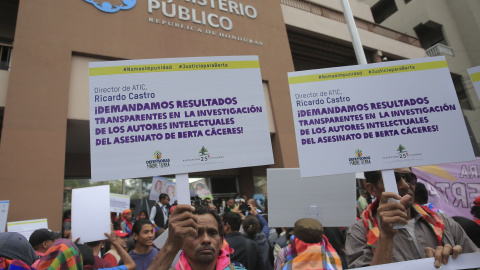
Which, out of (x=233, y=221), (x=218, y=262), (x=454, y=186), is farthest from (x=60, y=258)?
(x=454, y=186)

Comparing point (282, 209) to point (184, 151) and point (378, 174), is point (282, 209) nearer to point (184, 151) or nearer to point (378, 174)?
point (378, 174)

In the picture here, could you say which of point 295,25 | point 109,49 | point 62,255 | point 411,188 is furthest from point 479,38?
point 62,255

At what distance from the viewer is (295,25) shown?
1488 cm

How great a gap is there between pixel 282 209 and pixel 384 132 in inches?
51.9

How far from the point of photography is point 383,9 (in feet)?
82.6

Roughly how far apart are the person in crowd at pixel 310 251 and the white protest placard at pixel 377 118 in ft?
2.57

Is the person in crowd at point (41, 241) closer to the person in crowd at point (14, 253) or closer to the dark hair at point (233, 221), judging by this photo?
the person in crowd at point (14, 253)

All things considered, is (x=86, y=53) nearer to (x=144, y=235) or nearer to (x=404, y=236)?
(x=144, y=235)

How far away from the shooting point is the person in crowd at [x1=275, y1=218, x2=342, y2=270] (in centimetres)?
256

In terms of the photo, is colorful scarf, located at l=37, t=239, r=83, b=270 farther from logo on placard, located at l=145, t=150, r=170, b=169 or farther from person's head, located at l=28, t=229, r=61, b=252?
person's head, located at l=28, t=229, r=61, b=252

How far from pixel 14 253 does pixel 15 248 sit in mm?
33

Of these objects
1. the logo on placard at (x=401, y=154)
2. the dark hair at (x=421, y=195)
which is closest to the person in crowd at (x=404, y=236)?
the logo on placard at (x=401, y=154)

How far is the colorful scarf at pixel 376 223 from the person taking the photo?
205 cm

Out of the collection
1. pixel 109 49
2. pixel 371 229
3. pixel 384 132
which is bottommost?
pixel 371 229
